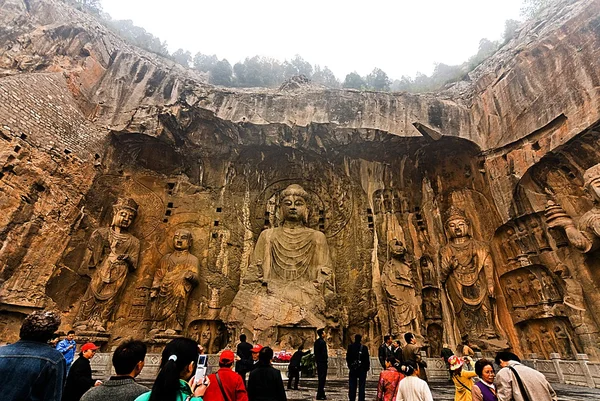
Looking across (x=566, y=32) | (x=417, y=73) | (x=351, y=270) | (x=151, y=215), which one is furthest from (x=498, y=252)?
(x=417, y=73)

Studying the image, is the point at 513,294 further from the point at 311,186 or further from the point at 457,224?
the point at 311,186

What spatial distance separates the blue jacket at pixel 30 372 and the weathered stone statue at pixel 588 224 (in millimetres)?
9492

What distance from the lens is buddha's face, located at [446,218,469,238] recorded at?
1014 cm

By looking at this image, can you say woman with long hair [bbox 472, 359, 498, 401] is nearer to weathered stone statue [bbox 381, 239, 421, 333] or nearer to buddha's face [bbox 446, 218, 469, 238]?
weathered stone statue [bbox 381, 239, 421, 333]

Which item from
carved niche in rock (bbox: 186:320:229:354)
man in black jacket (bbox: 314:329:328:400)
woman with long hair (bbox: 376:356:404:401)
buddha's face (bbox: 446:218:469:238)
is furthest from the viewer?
buddha's face (bbox: 446:218:469:238)

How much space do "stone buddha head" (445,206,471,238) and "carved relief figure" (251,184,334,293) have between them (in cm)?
385

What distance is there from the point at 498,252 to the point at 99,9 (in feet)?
83.5

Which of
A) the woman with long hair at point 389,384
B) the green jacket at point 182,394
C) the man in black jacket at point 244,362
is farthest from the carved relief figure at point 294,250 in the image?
the green jacket at point 182,394

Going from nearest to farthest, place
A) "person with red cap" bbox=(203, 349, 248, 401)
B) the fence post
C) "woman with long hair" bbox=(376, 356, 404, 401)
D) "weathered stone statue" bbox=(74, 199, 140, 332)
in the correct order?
"person with red cap" bbox=(203, 349, 248, 401)
"woman with long hair" bbox=(376, 356, 404, 401)
the fence post
"weathered stone statue" bbox=(74, 199, 140, 332)

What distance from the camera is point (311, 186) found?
12.9 meters

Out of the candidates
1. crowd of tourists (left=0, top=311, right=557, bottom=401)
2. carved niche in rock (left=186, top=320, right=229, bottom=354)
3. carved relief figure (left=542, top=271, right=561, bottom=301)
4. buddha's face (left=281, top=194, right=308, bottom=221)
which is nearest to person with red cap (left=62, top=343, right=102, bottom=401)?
crowd of tourists (left=0, top=311, right=557, bottom=401)

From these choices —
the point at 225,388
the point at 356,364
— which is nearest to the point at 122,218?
the point at 356,364

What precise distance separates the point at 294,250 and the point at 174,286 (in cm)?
372

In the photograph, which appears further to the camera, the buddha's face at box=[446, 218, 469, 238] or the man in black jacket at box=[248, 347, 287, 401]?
the buddha's face at box=[446, 218, 469, 238]
